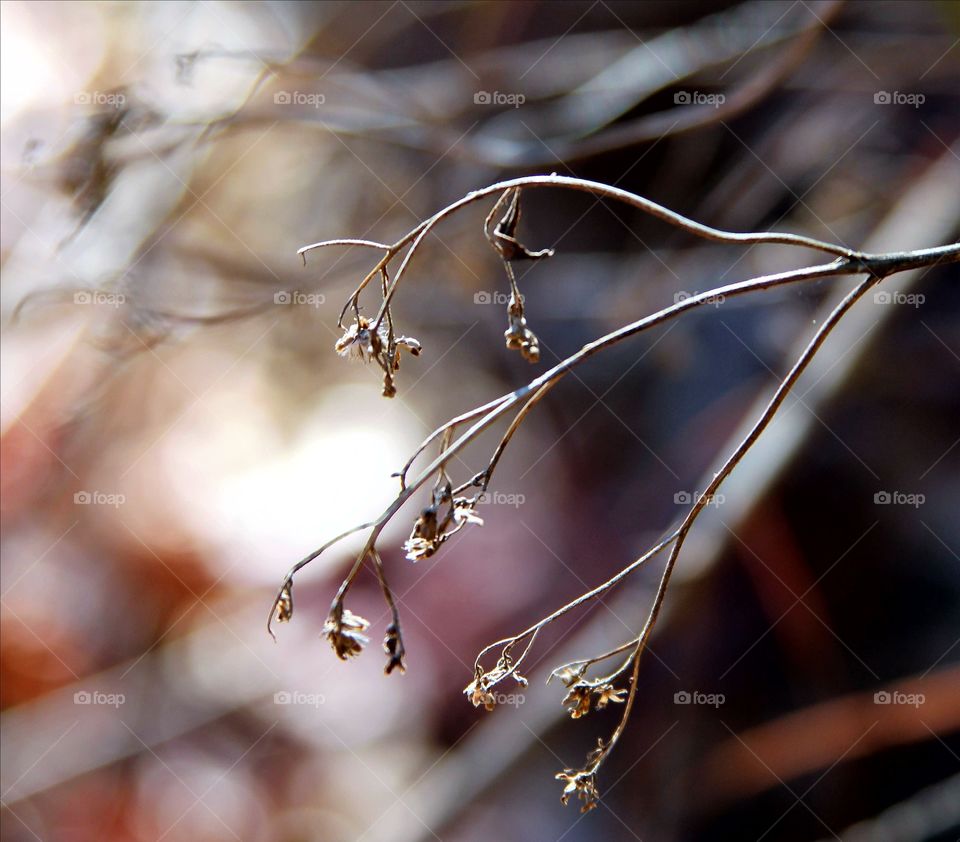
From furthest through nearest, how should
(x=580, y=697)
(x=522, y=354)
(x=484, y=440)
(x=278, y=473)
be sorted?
(x=278, y=473)
(x=484, y=440)
(x=580, y=697)
(x=522, y=354)

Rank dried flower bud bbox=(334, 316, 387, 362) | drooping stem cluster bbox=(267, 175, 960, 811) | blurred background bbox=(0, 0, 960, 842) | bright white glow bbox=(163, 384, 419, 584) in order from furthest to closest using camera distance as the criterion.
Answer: bright white glow bbox=(163, 384, 419, 584), blurred background bbox=(0, 0, 960, 842), dried flower bud bbox=(334, 316, 387, 362), drooping stem cluster bbox=(267, 175, 960, 811)

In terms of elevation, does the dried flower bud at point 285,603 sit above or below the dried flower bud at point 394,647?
above

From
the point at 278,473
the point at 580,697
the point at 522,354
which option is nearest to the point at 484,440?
the point at 278,473

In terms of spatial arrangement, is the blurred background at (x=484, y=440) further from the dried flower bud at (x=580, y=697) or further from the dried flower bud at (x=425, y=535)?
the dried flower bud at (x=425, y=535)

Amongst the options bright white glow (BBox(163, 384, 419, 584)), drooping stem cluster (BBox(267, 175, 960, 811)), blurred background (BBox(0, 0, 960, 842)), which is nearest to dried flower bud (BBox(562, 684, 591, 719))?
drooping stem cluster (BBox(267, 175, 960, 811))

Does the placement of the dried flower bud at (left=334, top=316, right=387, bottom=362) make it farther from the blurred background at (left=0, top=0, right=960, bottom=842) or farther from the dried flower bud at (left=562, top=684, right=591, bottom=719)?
the blurred background at (left=0, top=0, right=960, bottom=842)

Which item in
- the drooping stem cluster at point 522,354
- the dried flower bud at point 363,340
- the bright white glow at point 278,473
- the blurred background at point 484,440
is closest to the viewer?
the drooping stem cluster at point 522,354

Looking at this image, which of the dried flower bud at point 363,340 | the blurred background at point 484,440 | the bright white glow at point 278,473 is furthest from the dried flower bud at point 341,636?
the bright white glow at point 278,473

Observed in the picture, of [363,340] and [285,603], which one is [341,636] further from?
[363,340]
